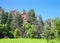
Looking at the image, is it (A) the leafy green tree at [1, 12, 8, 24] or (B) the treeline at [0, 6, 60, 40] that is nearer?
(B) the treeline at [0, 6, 60, 40]

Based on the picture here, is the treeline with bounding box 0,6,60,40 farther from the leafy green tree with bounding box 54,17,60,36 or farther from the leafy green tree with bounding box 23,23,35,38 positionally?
the leafy green tree with bounding box 54,17,60,36

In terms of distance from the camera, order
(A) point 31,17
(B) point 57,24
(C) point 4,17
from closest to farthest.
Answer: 1. (B) point 57,24
2. (C) point 4,17
3. (A) point 31,17

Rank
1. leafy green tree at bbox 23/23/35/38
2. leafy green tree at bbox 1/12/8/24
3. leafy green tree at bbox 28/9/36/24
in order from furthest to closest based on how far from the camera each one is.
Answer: leafy green tree at bbox 28/9/36/24 < leafy green tree at bbox 1/12/8/24 < leafy green tree at bbox 23/23/35/38

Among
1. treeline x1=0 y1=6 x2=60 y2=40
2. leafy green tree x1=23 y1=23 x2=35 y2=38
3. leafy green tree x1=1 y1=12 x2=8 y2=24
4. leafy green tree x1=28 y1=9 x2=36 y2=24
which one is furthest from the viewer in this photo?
leafy green tree x1=28 y1=9 x2=36 y2=24

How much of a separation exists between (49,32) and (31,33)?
14723 millimetres

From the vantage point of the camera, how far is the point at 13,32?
164 ft

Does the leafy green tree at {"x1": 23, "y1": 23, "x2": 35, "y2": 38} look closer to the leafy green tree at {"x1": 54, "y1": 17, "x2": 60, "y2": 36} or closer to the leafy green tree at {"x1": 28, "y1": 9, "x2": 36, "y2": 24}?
the leafy green tree at {"x1": 28, "y1": 9, "x2": 36, "y2": 24}

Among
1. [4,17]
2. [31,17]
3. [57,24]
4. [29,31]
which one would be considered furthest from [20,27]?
[57,24]

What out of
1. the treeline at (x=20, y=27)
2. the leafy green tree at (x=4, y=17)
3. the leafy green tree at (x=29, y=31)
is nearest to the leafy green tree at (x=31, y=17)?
the treeline at (x=20, y=27)

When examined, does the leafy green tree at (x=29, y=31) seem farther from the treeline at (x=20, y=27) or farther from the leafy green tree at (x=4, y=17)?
the leafy green tree at (x=4, y=17)

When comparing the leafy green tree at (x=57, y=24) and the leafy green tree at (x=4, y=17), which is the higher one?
the leafy green tree at (x=4, y=17)

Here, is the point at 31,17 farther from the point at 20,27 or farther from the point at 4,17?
the point at 4,17

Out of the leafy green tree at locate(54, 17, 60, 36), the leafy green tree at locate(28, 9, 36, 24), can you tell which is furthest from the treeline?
the leafy green tree at locate(54, 17, 60, 36)

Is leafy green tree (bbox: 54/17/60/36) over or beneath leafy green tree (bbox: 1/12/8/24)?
beneath
